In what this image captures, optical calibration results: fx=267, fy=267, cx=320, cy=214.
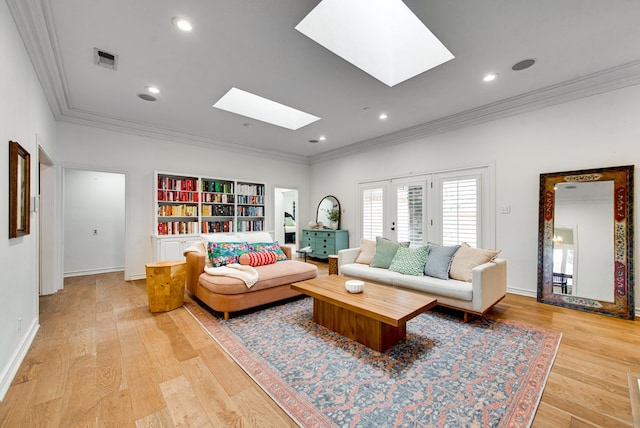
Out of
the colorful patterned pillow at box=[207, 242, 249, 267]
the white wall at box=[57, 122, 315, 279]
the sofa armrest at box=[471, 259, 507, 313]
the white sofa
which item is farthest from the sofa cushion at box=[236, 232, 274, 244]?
the sofa armrest at box=[471, 259, 507, 313]

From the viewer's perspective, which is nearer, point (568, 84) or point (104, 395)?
point (104, 395)

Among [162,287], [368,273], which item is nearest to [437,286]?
[368,273]

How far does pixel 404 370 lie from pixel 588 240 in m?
3.00

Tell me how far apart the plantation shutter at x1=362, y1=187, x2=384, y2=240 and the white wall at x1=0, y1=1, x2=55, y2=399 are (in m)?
4.98

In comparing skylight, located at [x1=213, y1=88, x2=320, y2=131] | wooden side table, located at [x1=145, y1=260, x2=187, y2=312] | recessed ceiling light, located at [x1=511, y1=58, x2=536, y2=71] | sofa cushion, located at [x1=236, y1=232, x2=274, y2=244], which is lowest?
wooden side table, located at [x1=145, y1=260, x2=187, y2=312]

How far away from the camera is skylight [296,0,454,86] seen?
8.07ft

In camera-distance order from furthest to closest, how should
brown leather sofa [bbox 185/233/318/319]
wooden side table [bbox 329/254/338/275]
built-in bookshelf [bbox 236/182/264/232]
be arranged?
built-in bookshelf [bbox 236/182/264/232] < wooden side table [bbox 329/254/338/275] < brown leather sofa [bbox 185/233/318/319]

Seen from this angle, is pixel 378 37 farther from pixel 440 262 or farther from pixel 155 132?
pixel 155 132

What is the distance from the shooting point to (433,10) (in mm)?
2117

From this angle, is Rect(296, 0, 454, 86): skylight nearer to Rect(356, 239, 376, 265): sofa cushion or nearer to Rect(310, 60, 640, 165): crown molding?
Rect(310, 60, 640, 165): crown molding

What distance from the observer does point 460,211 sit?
4.31 m

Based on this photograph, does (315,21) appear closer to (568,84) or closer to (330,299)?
(330,299)

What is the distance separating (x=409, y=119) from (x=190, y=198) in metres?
4.26

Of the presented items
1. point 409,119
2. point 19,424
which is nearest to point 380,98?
→ point 409,119
